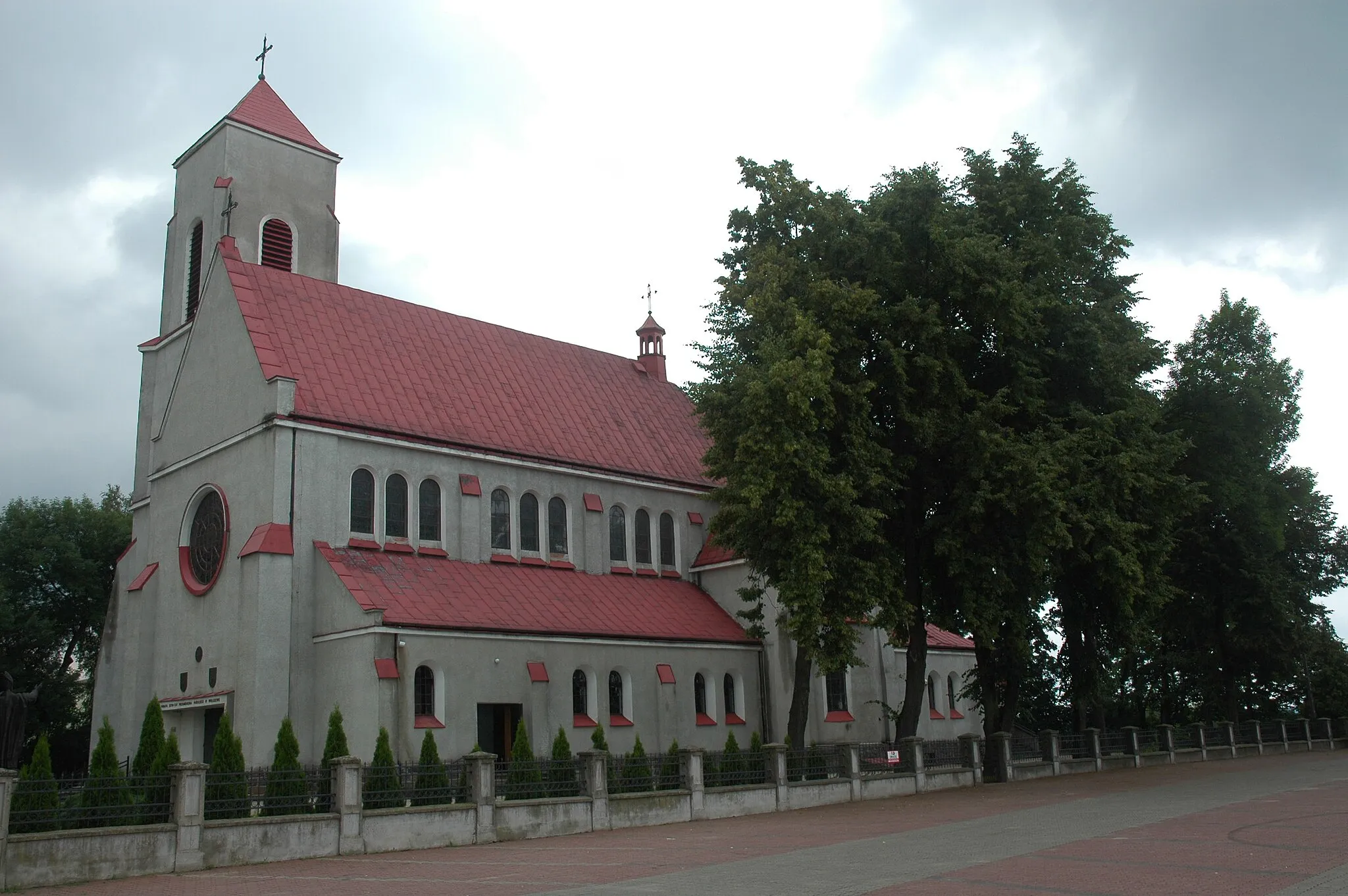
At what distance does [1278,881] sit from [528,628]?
18.4 m

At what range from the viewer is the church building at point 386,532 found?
84.5 ft

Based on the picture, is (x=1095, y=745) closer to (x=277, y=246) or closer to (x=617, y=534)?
(x=617, y=534)

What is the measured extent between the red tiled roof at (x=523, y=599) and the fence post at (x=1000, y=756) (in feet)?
23.3

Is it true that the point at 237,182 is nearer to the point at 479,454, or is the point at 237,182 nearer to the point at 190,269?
the point at 190,269

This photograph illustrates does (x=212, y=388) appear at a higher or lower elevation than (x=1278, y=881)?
higher

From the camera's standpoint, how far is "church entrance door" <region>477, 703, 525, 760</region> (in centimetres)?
2669

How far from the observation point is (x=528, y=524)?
31672 millimetres

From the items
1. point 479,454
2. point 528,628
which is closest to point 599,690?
point 528,628

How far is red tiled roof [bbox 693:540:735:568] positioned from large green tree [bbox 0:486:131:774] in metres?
22.1

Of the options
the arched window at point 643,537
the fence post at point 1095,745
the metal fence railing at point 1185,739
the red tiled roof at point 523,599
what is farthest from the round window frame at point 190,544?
the metal fence railing at point 1185,739

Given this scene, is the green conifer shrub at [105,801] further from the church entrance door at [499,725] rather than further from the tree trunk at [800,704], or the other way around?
the tree trunk at [800,704]

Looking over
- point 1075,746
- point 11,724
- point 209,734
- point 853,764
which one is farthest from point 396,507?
point 1075,746

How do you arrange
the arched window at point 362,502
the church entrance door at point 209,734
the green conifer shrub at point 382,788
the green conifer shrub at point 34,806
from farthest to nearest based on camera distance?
the arched window at point 362,502 < the church entrance door at point 209,734 < the green conifer shrub at point 382,788 < the green conifer shrub at point 34,806

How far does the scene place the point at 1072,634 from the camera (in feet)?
106
